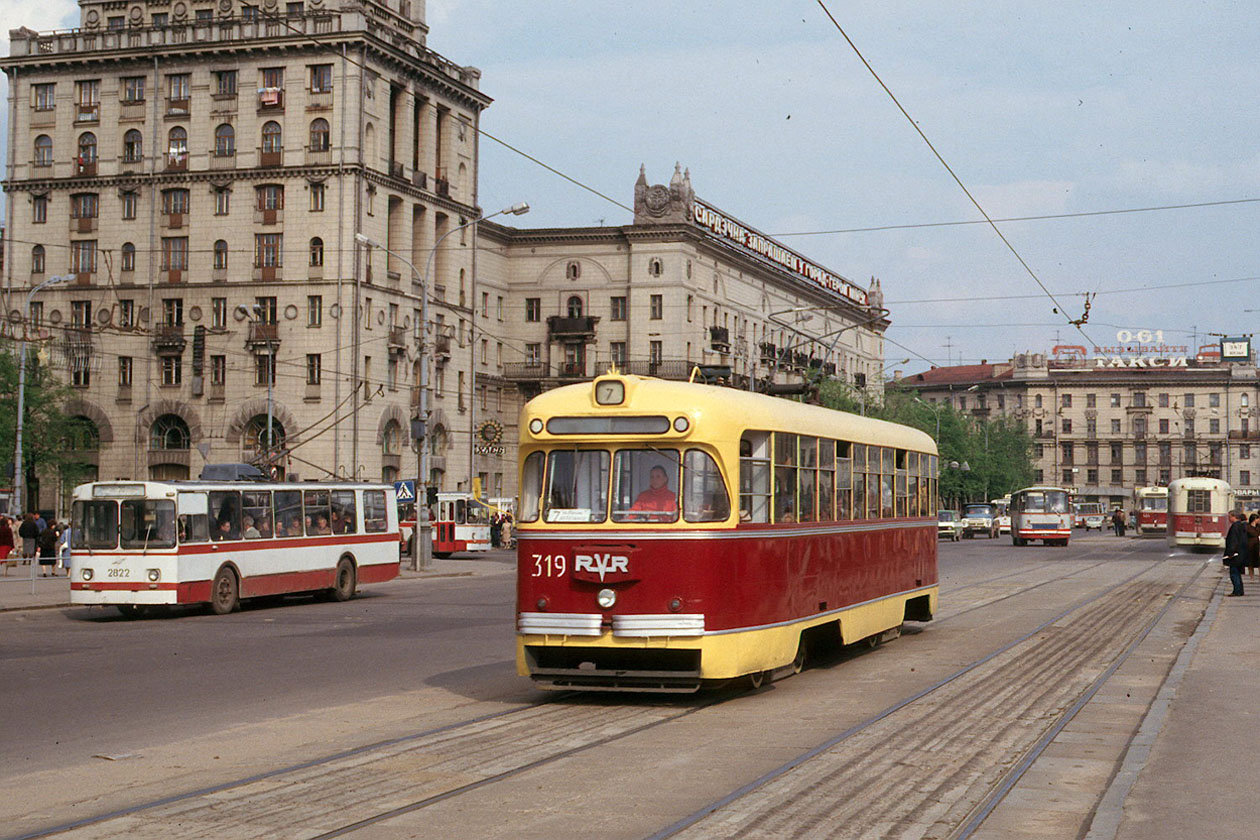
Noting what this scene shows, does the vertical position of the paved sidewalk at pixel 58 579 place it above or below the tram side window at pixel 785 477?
below

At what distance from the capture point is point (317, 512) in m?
28.6

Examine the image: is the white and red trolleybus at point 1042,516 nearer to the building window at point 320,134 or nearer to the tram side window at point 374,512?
the building window at point 320,134

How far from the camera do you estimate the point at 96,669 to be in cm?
1675

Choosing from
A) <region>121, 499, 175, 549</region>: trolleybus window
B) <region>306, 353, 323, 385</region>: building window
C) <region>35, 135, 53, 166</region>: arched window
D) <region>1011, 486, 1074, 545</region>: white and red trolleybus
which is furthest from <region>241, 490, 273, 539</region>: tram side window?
<region>35, 135, 53, 166</region>: arched window

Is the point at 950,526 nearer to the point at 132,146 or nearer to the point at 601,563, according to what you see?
the point at 132,146

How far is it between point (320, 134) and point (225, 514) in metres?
41.8

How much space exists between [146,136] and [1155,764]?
64.2m

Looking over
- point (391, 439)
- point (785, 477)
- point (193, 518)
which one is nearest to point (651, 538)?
point (785, 477)

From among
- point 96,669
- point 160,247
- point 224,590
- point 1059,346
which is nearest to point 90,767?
point 96,669

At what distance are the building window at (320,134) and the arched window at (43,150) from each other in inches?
531

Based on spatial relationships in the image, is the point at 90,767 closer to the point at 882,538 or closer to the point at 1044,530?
the point at 882,538

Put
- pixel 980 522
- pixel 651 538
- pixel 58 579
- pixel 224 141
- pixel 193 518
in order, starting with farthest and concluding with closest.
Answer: pixel 980 522 → pixel 224 141 → pixel 58 579 → pixel 193 518 → pixel 651 538

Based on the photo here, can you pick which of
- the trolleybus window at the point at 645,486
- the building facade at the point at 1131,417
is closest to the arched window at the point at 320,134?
the trolleybus window at the point at 645,486

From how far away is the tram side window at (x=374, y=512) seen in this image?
3041cm
